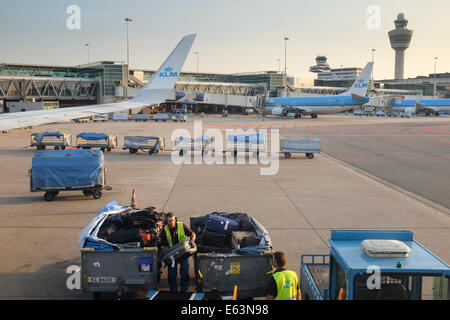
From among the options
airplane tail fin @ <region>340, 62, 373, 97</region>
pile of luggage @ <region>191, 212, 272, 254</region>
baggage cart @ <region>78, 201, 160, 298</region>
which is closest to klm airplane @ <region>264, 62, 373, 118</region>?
airplane tail fin @ <region>340, 62, 373, 97</region>

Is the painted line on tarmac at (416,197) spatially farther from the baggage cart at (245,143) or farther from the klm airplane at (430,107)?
the klm airplane at (430,107)

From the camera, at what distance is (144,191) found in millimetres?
19109

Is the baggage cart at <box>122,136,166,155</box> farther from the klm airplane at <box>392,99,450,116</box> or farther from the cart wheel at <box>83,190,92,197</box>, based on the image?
the klm airplane at <box>392,99,450,116</box>

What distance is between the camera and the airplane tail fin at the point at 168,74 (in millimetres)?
12336

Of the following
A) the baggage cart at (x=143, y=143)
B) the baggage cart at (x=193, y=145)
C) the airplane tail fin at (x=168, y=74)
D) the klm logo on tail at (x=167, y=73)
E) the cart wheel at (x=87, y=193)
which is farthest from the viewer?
the baggage cart at (x=143, y=143)

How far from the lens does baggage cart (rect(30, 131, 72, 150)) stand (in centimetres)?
3309

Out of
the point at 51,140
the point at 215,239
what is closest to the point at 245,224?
the point at 215,239

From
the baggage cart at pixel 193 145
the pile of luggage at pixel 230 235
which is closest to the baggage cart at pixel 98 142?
the baggage cart at pixel 193 145

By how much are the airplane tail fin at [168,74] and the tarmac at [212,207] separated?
13.8 feet

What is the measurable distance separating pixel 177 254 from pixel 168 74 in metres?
5.91
